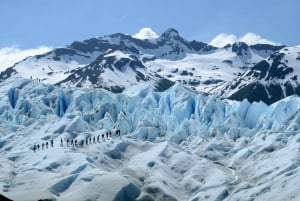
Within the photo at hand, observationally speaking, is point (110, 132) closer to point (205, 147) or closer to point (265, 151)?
point (205, 147)

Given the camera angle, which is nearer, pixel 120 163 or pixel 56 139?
pixel 120 163

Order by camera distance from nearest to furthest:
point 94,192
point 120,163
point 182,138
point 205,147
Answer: point 94,192 → point 120,163 → point 205,147 → point 182,138

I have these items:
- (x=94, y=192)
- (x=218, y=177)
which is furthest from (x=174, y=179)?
(x=94, y=192)

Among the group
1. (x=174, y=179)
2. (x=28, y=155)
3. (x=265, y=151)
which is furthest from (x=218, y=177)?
(x=28, y=155)

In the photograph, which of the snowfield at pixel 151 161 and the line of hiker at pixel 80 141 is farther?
the line of hiker at pixel 80 141

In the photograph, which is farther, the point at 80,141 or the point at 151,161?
the point at 80,141

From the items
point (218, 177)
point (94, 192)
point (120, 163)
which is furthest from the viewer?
point (120, 163)

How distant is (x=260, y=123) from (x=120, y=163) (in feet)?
183

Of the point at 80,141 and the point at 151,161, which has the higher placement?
the point at 80,141

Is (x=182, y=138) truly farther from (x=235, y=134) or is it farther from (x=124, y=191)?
(x=124, y=191)

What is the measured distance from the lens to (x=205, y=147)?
177250mm

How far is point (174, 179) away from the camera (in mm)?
152875

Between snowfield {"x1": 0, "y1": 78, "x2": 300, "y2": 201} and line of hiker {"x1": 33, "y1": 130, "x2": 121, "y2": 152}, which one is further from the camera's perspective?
line of hiker {"x1": 33, "y1": 130, "x2": 121, "y2": 152}

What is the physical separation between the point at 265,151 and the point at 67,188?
53.8m
